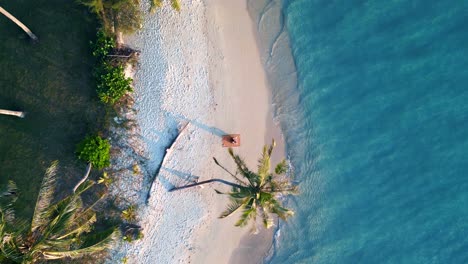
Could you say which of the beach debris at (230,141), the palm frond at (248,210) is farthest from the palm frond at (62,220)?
the beach debris at (230,141)

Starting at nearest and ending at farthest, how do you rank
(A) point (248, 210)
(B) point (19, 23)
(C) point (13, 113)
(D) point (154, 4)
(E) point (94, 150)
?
1. (A) point (248, 210)
2. (D) point (154, 4)
3. (B) point (19, 23)
4. (C) point (13, 113)
5. (E) point (94, 150)

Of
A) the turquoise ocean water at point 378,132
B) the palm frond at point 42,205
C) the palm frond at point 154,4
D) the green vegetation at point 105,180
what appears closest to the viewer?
the palm frond at point 42,205

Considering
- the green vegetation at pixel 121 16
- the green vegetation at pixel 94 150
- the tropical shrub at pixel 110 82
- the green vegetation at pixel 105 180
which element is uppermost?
the green vegetation at pixel 121 16

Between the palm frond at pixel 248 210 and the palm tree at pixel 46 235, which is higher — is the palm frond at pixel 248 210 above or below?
below

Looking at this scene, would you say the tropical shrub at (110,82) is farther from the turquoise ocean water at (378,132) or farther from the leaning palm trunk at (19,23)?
the turquoise ocean water at (378,132)

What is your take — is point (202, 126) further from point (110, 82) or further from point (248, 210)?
point (248, 210)

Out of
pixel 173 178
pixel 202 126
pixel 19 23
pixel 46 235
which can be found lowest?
pixel 173 178

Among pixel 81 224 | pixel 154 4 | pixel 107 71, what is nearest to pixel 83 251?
pixel 81 224
